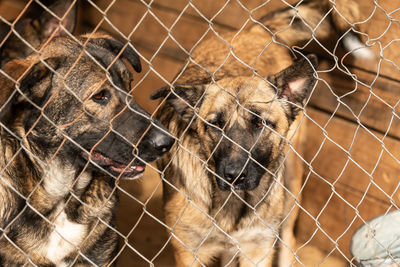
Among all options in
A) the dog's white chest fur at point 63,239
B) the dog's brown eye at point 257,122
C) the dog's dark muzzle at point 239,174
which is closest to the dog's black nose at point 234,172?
the dog's dark muzzle at point 239,174

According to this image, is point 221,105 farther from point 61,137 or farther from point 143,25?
point 143,25

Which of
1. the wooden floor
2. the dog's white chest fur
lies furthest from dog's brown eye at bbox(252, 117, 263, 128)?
the dog's white chest fur

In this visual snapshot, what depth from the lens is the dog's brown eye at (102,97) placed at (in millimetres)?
2705

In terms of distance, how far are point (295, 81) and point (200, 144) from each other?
2.33 ft

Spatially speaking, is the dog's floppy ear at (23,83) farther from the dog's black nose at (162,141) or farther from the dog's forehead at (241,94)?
the dog's forehead at (241,94)

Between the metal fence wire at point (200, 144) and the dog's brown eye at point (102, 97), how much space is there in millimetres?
15

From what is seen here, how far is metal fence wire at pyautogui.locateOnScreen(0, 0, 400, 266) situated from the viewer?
2607 millimetres

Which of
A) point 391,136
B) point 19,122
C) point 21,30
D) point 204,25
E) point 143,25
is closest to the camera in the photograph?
point 19,122

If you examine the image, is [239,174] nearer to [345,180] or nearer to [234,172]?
[234,172]

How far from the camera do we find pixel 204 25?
207 inches

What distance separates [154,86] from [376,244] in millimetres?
3261

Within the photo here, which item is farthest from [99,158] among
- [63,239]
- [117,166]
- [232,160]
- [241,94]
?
[241,94]

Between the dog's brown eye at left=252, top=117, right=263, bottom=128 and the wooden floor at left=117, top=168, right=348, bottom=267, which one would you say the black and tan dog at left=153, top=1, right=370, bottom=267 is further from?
the wooden floor at left=117, top=168, right=348, bottom=267

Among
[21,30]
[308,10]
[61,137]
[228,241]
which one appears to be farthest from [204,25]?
[61,137]
